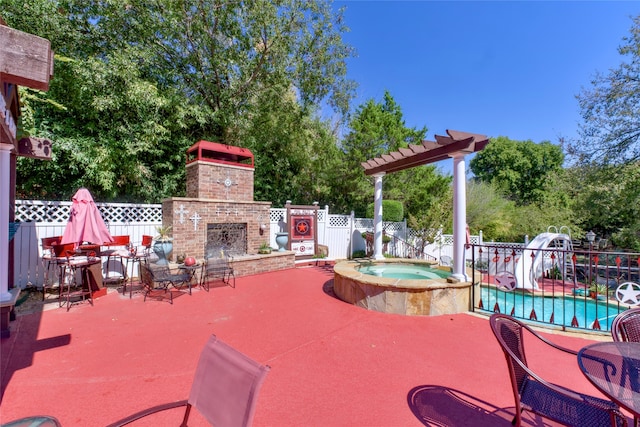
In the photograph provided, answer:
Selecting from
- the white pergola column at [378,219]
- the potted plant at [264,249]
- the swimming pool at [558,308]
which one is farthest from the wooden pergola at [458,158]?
the potted plant at [264,249]

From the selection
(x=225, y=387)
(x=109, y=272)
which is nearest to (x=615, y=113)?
(x=225, y=387)

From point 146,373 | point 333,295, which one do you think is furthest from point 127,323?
point 333,295

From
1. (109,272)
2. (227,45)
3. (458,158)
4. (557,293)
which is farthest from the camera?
(227,45)

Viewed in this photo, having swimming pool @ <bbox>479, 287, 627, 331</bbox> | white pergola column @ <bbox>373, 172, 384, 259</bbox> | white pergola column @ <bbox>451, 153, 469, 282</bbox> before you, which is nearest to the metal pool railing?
swimming pool @ <bbox>479, 287, 627, 331</bbox>

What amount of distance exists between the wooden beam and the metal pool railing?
16.0ft

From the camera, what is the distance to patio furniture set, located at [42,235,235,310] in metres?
4.91

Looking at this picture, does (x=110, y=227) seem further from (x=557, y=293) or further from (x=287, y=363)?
(x=557, y=293)

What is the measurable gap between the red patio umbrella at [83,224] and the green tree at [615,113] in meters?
15.0

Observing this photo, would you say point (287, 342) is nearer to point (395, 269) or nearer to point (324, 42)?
point (395, 269)

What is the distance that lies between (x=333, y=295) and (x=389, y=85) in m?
10.8

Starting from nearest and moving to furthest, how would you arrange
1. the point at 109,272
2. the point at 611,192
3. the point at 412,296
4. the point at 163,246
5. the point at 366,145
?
1. the point at 412,296
2. the point at 163,246
3. the point at 109,272
4. the point at 611,192
5. the point at 366,145

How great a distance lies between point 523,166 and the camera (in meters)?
23.2

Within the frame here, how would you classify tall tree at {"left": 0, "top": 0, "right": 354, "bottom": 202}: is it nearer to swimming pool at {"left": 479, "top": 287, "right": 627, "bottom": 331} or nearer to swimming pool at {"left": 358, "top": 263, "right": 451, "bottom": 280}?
swimming pool at {"left": 358, "top": 263, "right": 451, "bottom": 280}

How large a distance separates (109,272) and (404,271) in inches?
273
